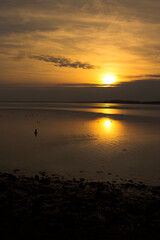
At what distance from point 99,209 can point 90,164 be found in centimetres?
1006

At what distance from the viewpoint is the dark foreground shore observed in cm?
909

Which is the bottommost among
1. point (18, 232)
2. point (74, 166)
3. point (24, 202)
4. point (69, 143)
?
point (18, 232)

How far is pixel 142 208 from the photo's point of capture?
11.4m

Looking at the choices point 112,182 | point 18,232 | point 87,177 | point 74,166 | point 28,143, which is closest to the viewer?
point 18,232

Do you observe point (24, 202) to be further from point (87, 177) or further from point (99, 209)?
point (87, 177)

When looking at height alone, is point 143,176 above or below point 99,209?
above

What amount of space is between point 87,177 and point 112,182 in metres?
2.27

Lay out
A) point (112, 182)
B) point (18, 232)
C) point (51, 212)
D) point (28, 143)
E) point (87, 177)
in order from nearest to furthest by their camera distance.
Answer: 1. point (18, 232)
2. point (51, 212)
3. point (112, 182)
4. point (87, 177)
5. point (28, 143)

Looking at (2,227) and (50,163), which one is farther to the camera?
(50,163)

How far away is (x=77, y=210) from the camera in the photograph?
36.0ft

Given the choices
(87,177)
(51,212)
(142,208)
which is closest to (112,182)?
(87,177)

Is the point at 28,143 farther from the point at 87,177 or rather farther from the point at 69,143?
the point at 87,177

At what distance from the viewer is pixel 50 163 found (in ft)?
70.2

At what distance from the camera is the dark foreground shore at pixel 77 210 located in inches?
358
